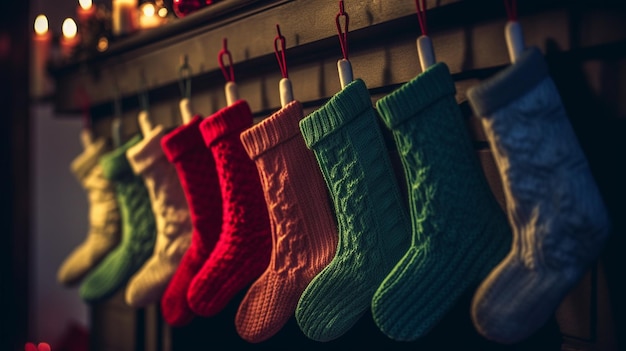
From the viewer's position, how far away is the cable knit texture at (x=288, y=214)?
1181 mm

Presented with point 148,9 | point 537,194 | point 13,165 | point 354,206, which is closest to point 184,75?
point 148,9

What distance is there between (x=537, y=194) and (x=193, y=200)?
31.3 inches

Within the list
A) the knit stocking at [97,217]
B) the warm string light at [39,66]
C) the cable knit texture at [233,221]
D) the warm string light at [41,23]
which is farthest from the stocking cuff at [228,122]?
the warm string light at [39,66]

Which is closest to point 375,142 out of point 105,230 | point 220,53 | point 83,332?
point 220,53

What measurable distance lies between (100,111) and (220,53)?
3.00 feet

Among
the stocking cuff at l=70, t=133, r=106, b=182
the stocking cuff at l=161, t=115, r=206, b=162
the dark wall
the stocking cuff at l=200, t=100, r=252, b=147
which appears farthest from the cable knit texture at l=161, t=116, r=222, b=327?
the dark wall

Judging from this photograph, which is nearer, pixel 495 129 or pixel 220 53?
pixel 495 129

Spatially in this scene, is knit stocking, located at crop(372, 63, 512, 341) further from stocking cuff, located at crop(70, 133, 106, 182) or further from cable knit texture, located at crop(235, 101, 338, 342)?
stocking cuff, located at crop(70, 133, 106, 182)

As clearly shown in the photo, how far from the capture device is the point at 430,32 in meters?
1.10

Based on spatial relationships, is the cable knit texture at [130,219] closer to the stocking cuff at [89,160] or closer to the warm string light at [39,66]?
the stocking cuff at [89,160]

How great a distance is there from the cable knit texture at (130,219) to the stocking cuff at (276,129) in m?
0.60

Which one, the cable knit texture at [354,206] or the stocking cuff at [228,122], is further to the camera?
the stocking cuff at [228,122]

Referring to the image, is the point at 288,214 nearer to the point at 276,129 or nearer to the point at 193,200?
the point at 276,129

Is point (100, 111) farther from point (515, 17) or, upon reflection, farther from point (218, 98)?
point (515, 17)
